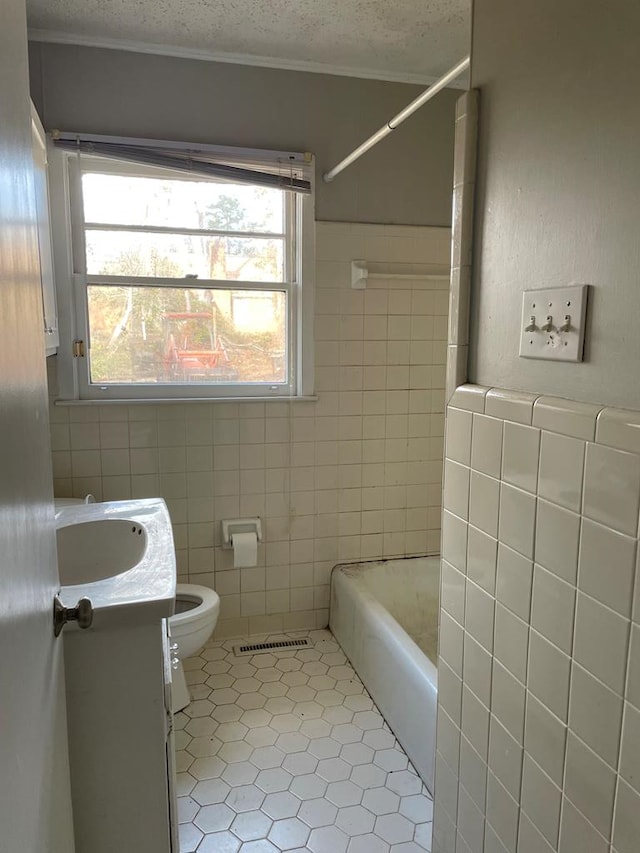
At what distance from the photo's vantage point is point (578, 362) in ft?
3.26

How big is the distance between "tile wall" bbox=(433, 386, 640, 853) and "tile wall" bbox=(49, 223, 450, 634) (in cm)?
138

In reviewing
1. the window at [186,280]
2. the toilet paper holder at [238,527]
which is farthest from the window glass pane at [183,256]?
the toilet paper holder at [238,527]

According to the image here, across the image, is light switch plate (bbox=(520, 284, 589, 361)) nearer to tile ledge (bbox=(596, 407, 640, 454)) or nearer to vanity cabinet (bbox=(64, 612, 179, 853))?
tile ledge (bbox=(596, 407, 640, 454))

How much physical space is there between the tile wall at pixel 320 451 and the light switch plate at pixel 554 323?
5.40 feet

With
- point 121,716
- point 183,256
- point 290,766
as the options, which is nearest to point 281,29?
point 183,256

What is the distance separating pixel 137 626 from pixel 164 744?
288 millimetres

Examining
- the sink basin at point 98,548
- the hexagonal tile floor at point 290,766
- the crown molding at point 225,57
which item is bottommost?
the hexagonal tile floor at point 290,766

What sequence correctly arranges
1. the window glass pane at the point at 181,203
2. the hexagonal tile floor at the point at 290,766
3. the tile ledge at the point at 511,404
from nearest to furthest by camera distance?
the tile ledge at the point at 511,404 → the hexagonal tile floor at the point at 290,766 → the window glass pane at the point at 181,203

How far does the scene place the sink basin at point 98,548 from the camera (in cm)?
174

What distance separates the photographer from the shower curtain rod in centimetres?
153

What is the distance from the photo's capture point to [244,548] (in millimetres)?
2643

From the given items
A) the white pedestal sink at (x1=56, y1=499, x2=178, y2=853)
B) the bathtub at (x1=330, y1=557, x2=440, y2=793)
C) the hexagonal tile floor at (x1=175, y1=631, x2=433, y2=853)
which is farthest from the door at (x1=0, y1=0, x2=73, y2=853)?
the bathtub at (x1=330, y1=557, x2=440, y2=793)

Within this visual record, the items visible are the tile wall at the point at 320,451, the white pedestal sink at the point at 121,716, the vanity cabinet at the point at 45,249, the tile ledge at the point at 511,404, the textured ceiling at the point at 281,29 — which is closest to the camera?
the tile ledge at the point at 511,404

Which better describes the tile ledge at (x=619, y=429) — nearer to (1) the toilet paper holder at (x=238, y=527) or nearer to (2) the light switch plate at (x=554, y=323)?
(2) the light switch plate at (x=554, y=323)
